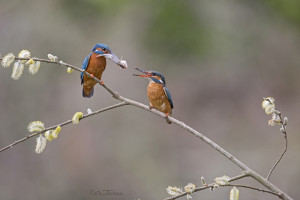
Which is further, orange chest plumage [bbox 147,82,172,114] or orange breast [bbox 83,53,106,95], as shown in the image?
orange breast [bbox 83,53,106,95]

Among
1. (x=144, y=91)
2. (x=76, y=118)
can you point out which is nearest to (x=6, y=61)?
(x=76, y=118)

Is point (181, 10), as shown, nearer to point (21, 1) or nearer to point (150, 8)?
point (150, 8)

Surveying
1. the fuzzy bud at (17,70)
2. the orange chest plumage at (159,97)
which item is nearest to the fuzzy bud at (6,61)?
the fuzzy bud at (17,70)

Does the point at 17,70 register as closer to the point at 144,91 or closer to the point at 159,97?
the point at 159,97

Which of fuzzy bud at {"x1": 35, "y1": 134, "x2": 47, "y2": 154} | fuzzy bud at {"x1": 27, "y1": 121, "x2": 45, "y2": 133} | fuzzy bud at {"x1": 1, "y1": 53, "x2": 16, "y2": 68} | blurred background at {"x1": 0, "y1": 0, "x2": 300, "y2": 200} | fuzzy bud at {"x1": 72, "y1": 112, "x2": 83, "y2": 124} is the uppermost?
blurred background at {"x1": 0, "y1": 0, "x2": 300, "y2": 200}

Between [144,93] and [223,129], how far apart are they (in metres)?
2.07

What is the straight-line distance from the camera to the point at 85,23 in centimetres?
1312

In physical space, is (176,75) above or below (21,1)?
below

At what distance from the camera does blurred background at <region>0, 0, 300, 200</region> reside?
451 inches

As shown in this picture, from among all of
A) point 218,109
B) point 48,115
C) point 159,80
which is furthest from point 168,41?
point 159,80

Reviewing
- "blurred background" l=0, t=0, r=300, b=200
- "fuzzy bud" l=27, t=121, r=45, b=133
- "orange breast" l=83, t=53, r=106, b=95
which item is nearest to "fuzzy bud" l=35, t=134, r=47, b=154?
"fuzzy bud" l=27, t=121, r=45, b=133

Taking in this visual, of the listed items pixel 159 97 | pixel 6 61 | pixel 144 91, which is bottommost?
pixel 6 61

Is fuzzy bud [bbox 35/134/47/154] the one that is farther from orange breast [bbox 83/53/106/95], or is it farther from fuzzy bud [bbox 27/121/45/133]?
orange breast [bbox 83/53/106/95]

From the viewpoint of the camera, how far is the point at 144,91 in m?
11.8
